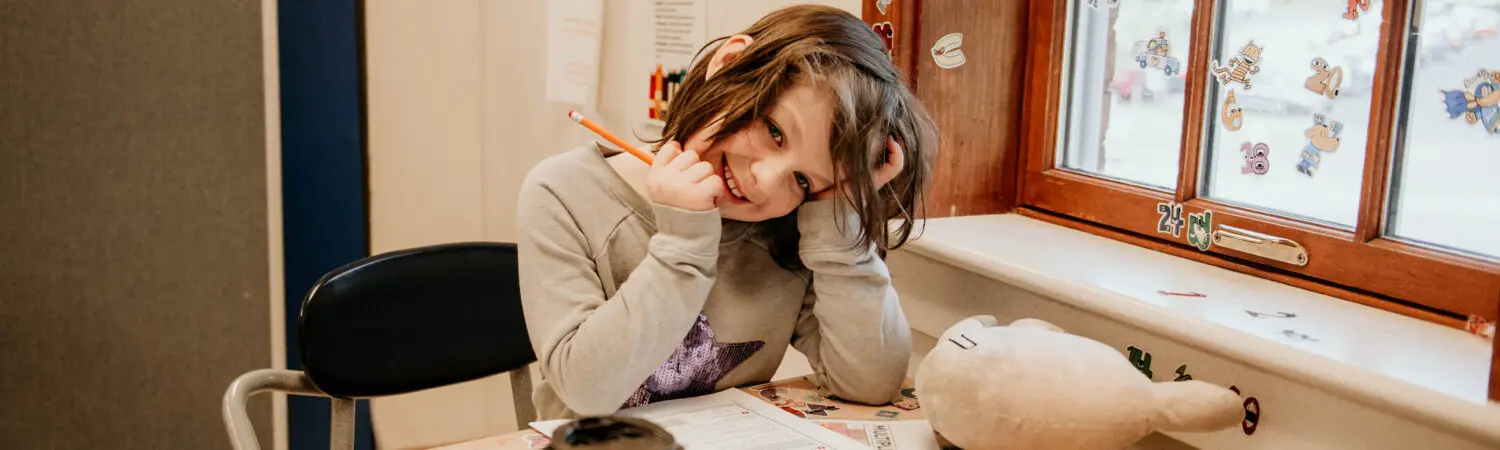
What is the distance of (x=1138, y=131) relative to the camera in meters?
1.42

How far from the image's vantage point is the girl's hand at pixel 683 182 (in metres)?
1.05

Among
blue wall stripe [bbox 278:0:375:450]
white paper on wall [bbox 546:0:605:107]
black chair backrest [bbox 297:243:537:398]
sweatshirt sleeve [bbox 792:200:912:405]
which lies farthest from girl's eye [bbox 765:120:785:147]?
blue wall stripe [bbox 278:0:375:450]

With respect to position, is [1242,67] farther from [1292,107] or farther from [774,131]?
[774,131]

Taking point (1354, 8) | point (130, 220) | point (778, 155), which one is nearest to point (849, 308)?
point (778, 155)

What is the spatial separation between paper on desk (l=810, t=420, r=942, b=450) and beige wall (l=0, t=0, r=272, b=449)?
5.41 ft

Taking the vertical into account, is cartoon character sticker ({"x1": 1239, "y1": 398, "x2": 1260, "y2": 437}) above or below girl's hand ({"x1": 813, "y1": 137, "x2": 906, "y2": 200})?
below

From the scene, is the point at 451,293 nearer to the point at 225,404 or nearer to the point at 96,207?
the point at 225,404

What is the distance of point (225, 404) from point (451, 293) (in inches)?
11.0

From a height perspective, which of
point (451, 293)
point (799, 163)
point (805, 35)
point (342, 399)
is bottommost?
point (342, 399)

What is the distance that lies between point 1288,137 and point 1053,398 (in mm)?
463

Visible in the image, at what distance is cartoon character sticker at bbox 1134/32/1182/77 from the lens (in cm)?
134

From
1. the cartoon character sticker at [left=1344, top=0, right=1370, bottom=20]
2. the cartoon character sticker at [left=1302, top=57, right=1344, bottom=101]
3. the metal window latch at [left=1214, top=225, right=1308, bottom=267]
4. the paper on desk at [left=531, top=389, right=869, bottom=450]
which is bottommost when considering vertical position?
the paper on desk at [left=531, top=389, right=869, bottom=450]

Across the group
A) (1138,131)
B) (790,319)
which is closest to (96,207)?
(790,319)

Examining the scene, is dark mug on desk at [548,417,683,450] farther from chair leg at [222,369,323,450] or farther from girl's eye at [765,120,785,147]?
chair leg at [222,369,323,450]
